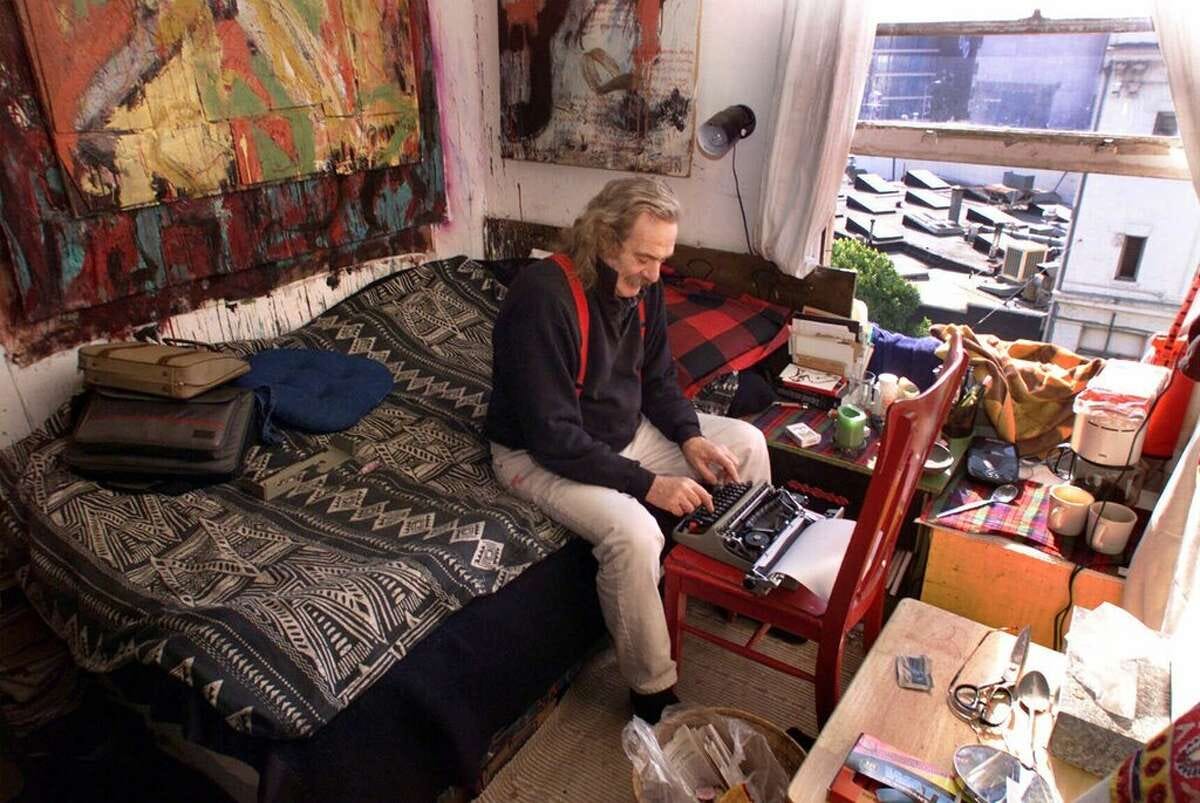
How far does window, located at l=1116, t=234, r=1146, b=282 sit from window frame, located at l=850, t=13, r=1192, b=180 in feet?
0.67

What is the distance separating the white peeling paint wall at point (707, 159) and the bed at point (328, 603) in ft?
4.24

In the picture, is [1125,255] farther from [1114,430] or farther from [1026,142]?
[1114,430]

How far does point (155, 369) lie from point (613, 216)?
1256 mm

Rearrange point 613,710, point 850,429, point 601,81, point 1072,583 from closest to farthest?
point 1072,583, point 613,710, point 850,429, point 601,81

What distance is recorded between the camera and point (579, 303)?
6.38 feet

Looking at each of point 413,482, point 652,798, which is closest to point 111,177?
point 413,482

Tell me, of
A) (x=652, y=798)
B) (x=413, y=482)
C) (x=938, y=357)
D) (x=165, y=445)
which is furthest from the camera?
(x=938, y=357)

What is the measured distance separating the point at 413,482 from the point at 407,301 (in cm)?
107

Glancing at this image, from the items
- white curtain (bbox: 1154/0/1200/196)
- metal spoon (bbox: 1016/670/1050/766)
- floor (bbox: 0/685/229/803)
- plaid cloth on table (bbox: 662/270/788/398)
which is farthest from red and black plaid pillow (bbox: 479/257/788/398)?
floor (bbox: 0/685/229/803)

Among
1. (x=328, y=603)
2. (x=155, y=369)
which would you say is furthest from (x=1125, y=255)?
(x=155, y=369)

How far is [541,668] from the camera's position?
5.98 feet

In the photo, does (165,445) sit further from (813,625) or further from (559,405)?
(813,625)

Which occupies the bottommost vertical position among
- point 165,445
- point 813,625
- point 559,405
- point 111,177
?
point 813,625

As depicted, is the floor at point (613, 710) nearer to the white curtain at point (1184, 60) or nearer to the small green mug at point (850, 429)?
the small green mug at point (850, 429)
